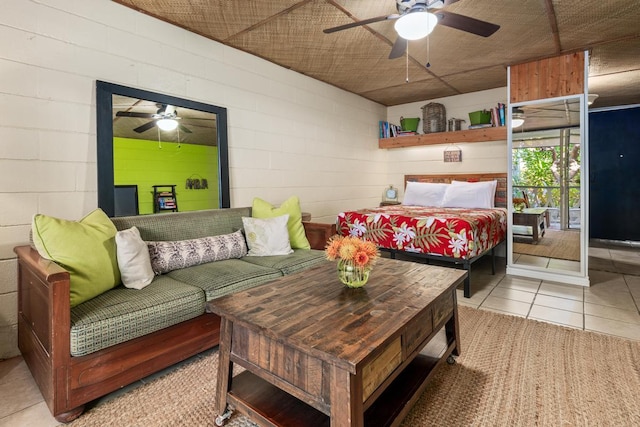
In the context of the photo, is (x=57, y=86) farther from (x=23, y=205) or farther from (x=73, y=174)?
(x=23, y=205)

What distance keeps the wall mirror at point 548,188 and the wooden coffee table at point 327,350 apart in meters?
2.61

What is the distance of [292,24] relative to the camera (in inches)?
114

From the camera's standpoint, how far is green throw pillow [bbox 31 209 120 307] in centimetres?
179

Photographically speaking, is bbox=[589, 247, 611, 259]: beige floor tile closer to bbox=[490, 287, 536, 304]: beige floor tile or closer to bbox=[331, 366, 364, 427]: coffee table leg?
bbox=[490, 287, 536, 304]: beige floor tile

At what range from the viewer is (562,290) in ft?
11.1

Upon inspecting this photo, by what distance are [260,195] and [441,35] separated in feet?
7.81

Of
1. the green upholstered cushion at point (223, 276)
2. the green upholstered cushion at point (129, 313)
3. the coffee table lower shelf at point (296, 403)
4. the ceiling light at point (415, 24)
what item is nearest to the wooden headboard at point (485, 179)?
the ceiling light at point (415, 24)

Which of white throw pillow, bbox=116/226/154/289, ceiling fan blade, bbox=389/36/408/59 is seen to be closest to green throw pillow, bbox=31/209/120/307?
white throw pillow, bbox=116/226/154/289

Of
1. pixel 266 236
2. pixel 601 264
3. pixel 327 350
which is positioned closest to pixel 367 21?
pixel 266 236

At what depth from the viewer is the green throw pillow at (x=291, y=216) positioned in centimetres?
318

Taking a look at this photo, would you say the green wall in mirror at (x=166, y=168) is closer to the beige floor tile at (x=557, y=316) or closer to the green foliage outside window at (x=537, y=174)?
the beige floor tile at (x=557, y=316)

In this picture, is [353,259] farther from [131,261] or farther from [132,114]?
[132,114]

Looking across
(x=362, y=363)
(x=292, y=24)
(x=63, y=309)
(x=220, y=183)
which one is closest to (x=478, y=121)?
(x=292, y=24)

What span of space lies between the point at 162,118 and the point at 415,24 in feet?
7.08
